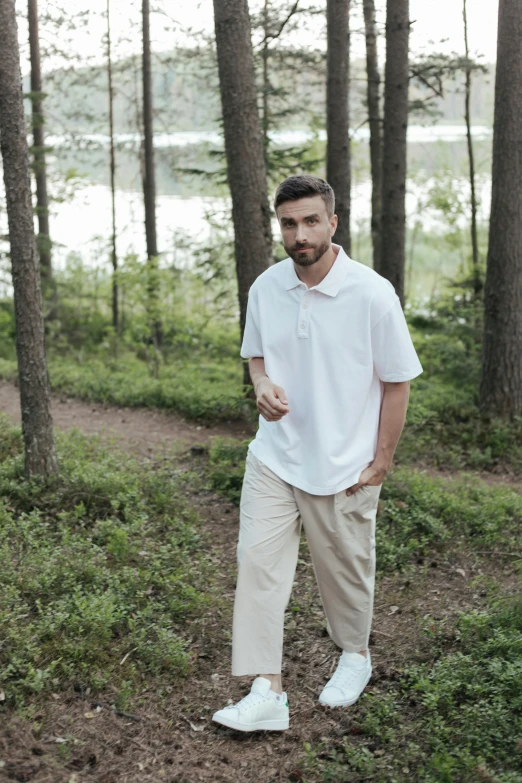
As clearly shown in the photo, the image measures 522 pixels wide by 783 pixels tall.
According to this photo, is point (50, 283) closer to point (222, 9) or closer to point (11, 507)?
point (222, 9)

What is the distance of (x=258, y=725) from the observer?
3.76 m

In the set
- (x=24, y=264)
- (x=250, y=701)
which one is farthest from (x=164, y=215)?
(x=250, y=701)

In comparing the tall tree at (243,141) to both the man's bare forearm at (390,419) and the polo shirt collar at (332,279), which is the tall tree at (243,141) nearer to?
the polo shirt collar at (332,279)

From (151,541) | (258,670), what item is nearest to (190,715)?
(258,670)

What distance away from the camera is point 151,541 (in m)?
6.00

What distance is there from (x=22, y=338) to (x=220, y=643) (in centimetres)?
287

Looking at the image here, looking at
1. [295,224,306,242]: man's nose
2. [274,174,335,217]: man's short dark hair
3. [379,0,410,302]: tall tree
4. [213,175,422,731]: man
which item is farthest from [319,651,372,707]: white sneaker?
[379,0,410,302]: tall tree

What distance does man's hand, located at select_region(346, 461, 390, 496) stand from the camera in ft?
12.5

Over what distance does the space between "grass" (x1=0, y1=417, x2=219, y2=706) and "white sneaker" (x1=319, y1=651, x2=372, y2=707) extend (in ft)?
2.60

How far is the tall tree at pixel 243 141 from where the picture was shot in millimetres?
7758

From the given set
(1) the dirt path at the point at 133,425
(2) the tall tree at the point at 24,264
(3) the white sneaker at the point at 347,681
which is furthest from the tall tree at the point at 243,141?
(3) the white sneaker at the point at 347,681

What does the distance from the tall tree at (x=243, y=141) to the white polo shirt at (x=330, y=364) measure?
183 inches

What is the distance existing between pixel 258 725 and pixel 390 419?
152 centimetres

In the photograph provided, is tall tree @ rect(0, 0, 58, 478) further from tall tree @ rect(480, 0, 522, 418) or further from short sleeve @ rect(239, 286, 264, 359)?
tall tree @ rect(480, 0, 522, 418)
